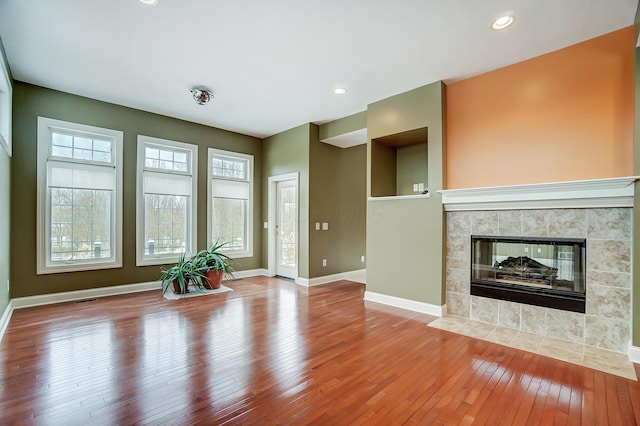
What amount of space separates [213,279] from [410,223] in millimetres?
3272

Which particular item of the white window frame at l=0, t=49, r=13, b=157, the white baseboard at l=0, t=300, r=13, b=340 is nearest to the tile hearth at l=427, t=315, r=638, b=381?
the white baseboard at l=0, t=300, r=13, b=340

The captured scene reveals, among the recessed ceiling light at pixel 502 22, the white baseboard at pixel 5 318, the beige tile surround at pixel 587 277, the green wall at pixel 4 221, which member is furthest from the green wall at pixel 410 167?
the white baseboard at pixel 5 318

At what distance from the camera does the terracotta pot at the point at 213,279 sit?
16.5 ft

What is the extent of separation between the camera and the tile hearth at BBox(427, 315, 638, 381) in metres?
2.51

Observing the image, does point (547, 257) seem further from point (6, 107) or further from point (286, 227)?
point (6, 107)

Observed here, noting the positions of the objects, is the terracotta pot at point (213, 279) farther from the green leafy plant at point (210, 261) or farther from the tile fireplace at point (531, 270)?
the tile fireplace at point (531, 270)

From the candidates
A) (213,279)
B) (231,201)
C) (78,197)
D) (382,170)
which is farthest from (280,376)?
(231,201)

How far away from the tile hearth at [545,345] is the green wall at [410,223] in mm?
416

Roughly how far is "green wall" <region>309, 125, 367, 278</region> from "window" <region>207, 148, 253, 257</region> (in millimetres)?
1545

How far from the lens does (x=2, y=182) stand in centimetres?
333

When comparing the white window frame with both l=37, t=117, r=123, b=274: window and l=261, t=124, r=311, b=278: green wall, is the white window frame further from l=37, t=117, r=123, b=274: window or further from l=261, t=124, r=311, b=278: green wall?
l=261, t=124, r=311, b=278: green wall

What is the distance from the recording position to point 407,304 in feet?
13.4

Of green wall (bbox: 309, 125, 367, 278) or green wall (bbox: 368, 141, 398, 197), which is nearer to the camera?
green wall (bbox: 368, 141, 398, 197)

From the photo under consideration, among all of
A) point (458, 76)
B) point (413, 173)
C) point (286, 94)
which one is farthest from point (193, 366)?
point (458, 76)
